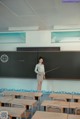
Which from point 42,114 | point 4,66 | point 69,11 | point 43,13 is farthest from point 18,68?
point 42,114

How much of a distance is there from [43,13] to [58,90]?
3.90 m

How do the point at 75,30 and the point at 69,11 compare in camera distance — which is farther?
the point at 75,30

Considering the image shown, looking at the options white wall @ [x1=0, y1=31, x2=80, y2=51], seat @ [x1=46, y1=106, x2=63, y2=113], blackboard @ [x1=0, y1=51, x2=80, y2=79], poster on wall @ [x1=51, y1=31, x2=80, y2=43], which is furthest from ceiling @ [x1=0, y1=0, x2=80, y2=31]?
seat @ [x1=46, y1=106, x2=63, y2=113]

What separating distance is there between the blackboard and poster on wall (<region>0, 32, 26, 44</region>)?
0.60 m

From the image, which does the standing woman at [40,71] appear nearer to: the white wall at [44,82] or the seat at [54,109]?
the white wall at [44,82]

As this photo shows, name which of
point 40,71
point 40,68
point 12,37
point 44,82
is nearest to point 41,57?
point 40,68

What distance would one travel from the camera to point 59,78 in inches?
312

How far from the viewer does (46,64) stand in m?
8.06

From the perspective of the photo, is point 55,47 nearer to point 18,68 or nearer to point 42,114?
point 18,68

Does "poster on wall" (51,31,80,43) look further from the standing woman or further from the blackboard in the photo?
the standing woman

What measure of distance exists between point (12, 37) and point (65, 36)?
246 centimetres

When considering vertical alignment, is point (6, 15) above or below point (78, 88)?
above

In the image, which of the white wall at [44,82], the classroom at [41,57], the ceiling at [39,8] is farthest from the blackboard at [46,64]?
the ceiling at [39,8]

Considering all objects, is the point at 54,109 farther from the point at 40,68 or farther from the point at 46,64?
the point at 46,64
